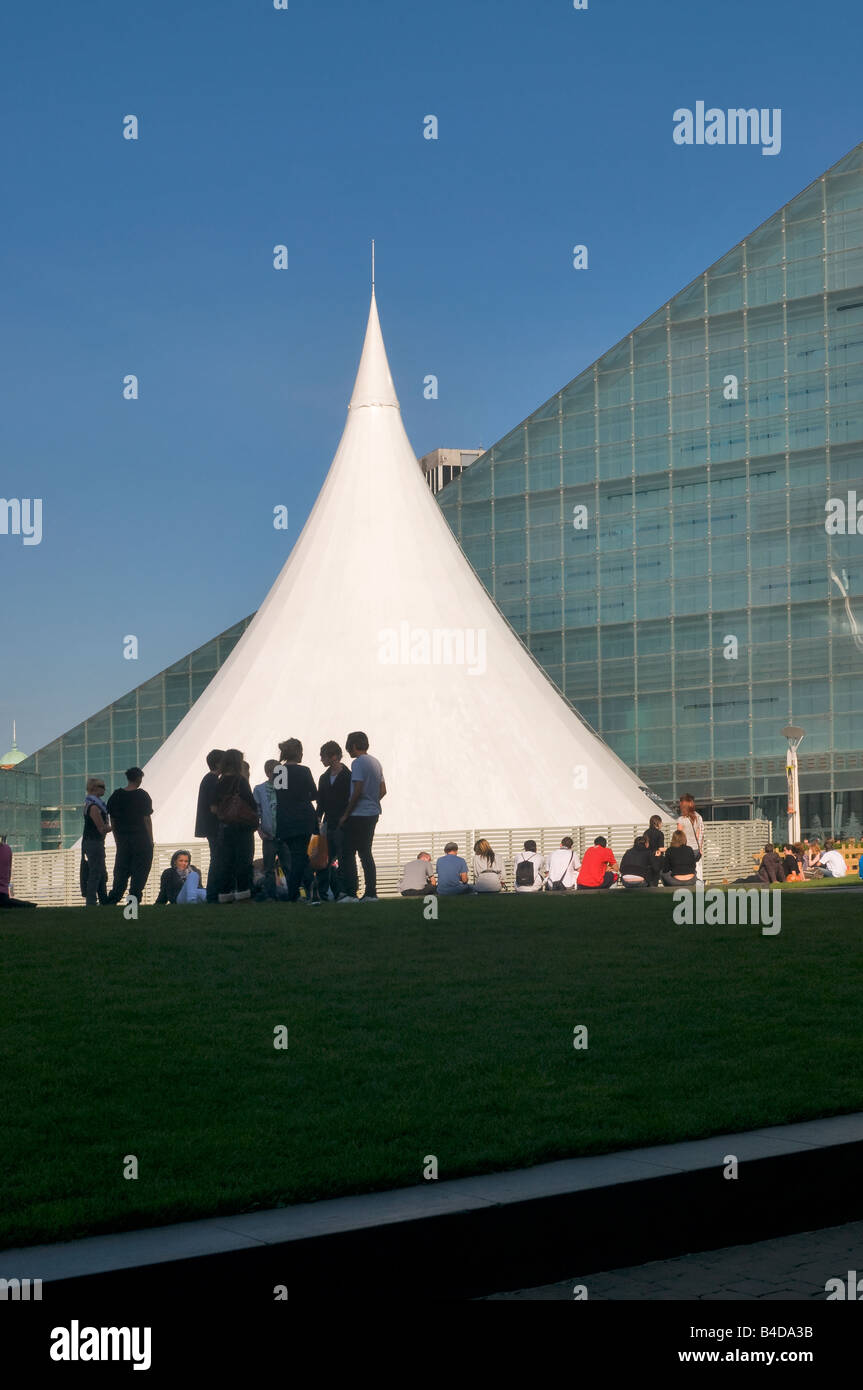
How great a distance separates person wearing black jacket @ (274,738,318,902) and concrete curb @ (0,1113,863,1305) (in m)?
8.10

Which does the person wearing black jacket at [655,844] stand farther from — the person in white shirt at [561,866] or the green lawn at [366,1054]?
the green lawn at [366,1054]

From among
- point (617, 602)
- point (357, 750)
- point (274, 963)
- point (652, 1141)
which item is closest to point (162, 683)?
point (617, 602)

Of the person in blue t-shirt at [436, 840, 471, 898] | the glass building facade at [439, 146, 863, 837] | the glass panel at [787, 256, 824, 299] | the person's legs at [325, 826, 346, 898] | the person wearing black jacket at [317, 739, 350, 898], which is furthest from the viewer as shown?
the glass panel at [787, 256, 824, 299]

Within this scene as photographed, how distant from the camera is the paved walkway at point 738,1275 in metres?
4.55

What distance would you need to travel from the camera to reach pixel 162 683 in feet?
167

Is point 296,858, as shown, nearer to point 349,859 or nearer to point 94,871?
point 349,859

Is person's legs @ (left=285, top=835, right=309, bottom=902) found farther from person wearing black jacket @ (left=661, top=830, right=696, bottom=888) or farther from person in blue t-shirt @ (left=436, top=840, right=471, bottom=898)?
person wearing black jacket @ (left=661, top=830, right=696, bottom=888)

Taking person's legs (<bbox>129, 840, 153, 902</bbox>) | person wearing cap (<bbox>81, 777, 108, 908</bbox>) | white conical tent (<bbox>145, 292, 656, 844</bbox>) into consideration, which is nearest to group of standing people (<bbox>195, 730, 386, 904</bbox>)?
person's legs (<bbox>129, 840, 153, 902</bbox>)

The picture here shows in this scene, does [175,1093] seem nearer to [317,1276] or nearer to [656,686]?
[317,1276]

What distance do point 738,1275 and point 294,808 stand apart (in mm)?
8897

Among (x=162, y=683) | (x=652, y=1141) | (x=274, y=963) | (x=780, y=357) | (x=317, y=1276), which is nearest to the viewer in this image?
(x=317, y=1276)

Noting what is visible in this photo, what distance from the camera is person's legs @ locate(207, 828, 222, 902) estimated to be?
13.8m

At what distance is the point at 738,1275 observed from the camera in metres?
4.72
